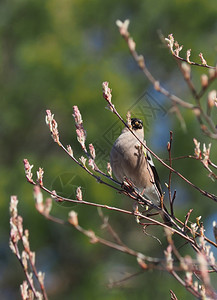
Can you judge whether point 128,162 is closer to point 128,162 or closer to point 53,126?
point 128,162

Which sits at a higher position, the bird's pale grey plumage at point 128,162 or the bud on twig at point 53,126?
the bud on twig at point 53,126

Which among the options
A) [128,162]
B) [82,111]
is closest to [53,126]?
[128,162]

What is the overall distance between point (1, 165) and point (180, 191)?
296 cm

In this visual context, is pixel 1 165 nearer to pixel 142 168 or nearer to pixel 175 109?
pixel 142 168

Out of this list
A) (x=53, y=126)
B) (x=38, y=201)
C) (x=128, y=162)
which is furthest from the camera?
(x=128, y=162)

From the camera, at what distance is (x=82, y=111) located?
6551mm

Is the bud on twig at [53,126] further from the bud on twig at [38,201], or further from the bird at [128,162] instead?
the bird at [128,162]

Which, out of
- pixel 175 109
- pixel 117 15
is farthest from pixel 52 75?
pixel 175 109


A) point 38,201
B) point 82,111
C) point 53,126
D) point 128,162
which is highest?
point 82,111

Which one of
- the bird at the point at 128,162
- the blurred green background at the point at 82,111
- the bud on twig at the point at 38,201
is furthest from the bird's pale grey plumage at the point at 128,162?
the bud on twig at the point at 38,201

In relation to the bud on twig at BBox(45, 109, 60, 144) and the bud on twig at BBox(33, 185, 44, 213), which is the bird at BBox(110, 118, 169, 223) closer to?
the bud on twig at BBox(45, 109, 60, 144)

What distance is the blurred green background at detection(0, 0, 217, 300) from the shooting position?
6.04m

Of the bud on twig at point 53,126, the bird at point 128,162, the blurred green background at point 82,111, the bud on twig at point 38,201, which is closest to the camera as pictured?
the bud on twig at point 38,201

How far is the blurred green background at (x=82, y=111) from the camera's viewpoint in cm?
604
